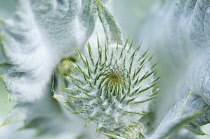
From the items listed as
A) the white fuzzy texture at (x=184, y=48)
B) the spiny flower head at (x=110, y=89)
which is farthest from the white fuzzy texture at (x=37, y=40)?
the white fuzzy texture at (x=184, y=48)

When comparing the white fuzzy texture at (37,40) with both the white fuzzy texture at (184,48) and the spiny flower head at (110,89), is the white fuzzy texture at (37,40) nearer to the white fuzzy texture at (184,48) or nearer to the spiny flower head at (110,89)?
the spiny flower head at (110,89)

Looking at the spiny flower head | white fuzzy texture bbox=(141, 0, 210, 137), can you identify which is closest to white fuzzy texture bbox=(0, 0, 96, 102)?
the spiny flower head

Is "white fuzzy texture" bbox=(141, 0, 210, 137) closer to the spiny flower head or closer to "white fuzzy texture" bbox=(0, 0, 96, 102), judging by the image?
the spiny flower head

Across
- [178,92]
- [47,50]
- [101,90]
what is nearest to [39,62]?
[47,50]

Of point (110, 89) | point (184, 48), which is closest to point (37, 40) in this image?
point (110, 89)

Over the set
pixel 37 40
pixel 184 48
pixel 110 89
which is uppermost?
pixel 184 48

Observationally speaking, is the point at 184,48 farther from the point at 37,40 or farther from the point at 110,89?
the point at 37,40

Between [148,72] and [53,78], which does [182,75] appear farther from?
[53,78]

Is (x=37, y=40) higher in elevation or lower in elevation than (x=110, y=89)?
higher
